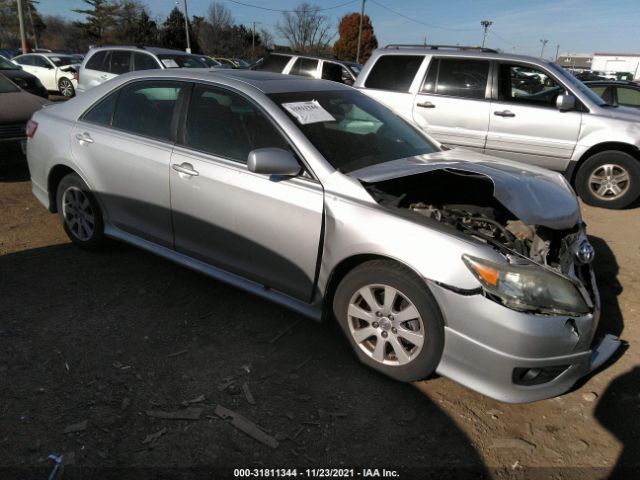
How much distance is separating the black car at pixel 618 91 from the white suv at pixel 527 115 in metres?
2.84

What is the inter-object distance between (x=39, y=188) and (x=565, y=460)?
182 inches

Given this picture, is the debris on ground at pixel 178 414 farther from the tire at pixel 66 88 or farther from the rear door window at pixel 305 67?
the tire at pixel 66 88

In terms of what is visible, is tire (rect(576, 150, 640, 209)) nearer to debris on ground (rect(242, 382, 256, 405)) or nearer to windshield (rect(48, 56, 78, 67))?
debris on ground (rect(242, 382, 256, 405))

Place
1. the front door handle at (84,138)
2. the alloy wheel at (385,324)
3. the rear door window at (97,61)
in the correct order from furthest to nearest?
the rear door window at (97,61) → the front door handle at (84,138) → the alloy wheel at (385,324)

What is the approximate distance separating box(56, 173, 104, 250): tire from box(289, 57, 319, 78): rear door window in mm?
7864

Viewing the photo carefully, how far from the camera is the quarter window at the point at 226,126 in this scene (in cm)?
312

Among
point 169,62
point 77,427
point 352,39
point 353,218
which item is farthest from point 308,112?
point 352,39

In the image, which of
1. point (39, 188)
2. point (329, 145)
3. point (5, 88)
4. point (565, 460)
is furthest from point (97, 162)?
point (5, 88)

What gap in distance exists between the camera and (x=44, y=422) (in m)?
2.40

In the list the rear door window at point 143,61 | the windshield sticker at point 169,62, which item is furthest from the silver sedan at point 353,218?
the rear door window at point 143,61

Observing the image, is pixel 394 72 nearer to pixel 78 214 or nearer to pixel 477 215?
pixel 477 215

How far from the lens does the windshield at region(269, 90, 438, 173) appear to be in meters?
3.06

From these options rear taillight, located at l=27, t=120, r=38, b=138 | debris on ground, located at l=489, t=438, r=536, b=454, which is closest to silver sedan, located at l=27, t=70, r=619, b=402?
debris on ground, located at l=489, t=438, r=536, b=454

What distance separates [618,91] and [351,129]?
8.10 m
